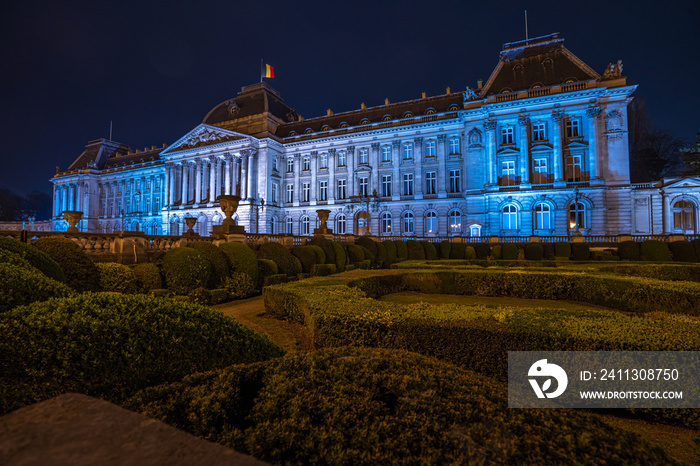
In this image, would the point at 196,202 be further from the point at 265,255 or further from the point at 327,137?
the point at 265,255

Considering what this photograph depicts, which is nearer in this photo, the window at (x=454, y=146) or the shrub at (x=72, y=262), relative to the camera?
the shrub at (x=72, y=262)

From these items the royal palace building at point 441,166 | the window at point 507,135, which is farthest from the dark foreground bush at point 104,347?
the window at point 507,135

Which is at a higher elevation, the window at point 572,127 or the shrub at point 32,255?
the window at point 572,127

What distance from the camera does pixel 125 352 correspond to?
8.46ft

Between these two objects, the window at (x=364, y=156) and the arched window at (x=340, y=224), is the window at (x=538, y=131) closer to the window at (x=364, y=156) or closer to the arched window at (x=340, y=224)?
the window at (x=364, y=156)

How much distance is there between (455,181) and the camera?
127 ft

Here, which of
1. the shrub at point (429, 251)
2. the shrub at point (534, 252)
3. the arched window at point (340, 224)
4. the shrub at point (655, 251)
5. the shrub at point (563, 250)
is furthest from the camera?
the arched window at point (340, 224)

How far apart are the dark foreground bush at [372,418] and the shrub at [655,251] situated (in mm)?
23254

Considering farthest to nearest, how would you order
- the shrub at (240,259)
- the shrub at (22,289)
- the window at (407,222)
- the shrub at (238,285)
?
the window at (407,222) → the shrub at (240,259) → the shrub at (238,285) → the shrub at (22,289)

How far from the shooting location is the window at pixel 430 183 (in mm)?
39844

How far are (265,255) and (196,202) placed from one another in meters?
40.0

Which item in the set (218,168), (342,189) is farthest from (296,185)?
(218,168)

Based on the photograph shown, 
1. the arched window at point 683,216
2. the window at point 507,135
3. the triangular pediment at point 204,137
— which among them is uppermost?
the triangular pediment at point 204,137

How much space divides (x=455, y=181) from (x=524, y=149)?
25.9 feet
